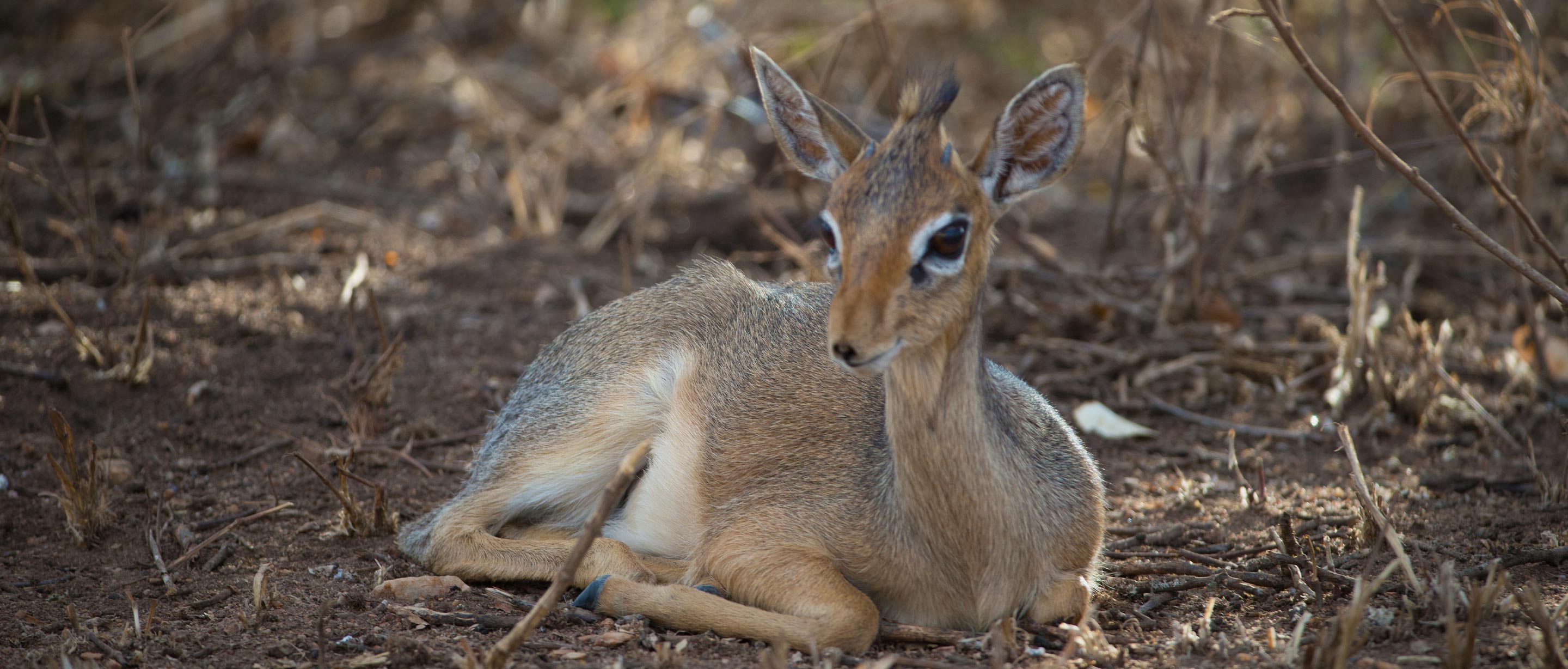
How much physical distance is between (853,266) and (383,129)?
7.41 m

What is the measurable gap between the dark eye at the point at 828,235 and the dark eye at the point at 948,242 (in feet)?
0.83

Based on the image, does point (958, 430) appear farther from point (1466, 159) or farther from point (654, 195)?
point (1466, 159)

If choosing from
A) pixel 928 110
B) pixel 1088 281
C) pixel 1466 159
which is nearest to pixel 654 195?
pixel 1088 281

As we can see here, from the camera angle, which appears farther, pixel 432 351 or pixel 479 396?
pixel 432 351

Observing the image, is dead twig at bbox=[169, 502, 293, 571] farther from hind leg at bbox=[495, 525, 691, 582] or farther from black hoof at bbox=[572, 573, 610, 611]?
black hoof at bbox=[572, 573, 610, 611]

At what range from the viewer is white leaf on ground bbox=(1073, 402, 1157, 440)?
18.3 ft

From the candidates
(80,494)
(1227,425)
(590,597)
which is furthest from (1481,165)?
(80,494)

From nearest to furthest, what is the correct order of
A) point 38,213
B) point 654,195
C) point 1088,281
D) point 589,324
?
1. point 589,324
2. point 1088,281
3. point 38,213
4. point 654,195

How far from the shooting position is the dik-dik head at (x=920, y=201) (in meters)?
3.13

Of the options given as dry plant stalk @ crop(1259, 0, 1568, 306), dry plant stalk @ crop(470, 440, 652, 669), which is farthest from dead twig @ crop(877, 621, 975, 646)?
dry plant stalk @ crop(1259, 0, 1568, 306)

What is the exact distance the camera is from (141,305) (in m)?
6.15

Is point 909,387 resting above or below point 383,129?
above

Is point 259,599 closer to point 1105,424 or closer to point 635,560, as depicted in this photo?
point 635,560

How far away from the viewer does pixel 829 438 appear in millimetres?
4070
